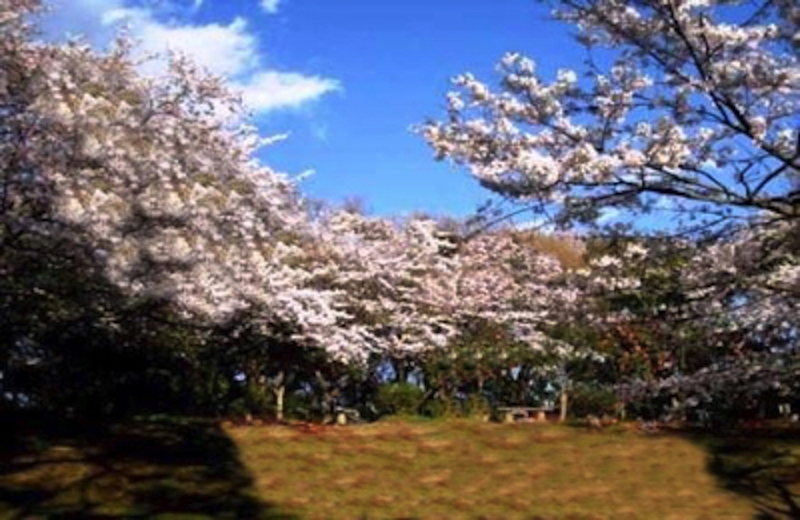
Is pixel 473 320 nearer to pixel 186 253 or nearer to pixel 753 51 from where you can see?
pixel 186 253

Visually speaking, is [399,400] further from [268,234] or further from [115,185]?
[115,185]

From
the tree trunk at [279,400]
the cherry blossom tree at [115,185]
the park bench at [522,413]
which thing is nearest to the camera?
the cherry blossom tree at [115,185]

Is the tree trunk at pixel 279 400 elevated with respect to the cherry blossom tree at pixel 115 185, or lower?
lower

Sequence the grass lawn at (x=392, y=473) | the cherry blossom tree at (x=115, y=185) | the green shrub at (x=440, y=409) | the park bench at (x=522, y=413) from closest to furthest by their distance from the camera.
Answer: the cherry blossom tree at (x=115, y=185)
the grass lawn at (x=392, y=473)
the green shrub at (x=440, y=409)
the park bench at (x=522, y=413)

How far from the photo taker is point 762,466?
A: 14.6 metres

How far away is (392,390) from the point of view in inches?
726

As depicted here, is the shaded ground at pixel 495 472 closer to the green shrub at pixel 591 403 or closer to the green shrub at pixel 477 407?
the green shrub at pixel 477 407

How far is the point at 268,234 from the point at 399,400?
8582mm

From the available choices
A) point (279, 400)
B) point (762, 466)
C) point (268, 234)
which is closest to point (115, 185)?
point (268, 234)

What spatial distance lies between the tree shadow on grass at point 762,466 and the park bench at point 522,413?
3056mm

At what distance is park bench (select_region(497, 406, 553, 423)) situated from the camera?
1852cm

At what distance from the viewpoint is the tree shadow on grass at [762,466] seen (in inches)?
510

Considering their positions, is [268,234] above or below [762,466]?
above

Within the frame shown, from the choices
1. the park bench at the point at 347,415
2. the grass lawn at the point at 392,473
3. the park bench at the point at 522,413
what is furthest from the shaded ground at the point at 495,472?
the park bench at the point at 522,413
